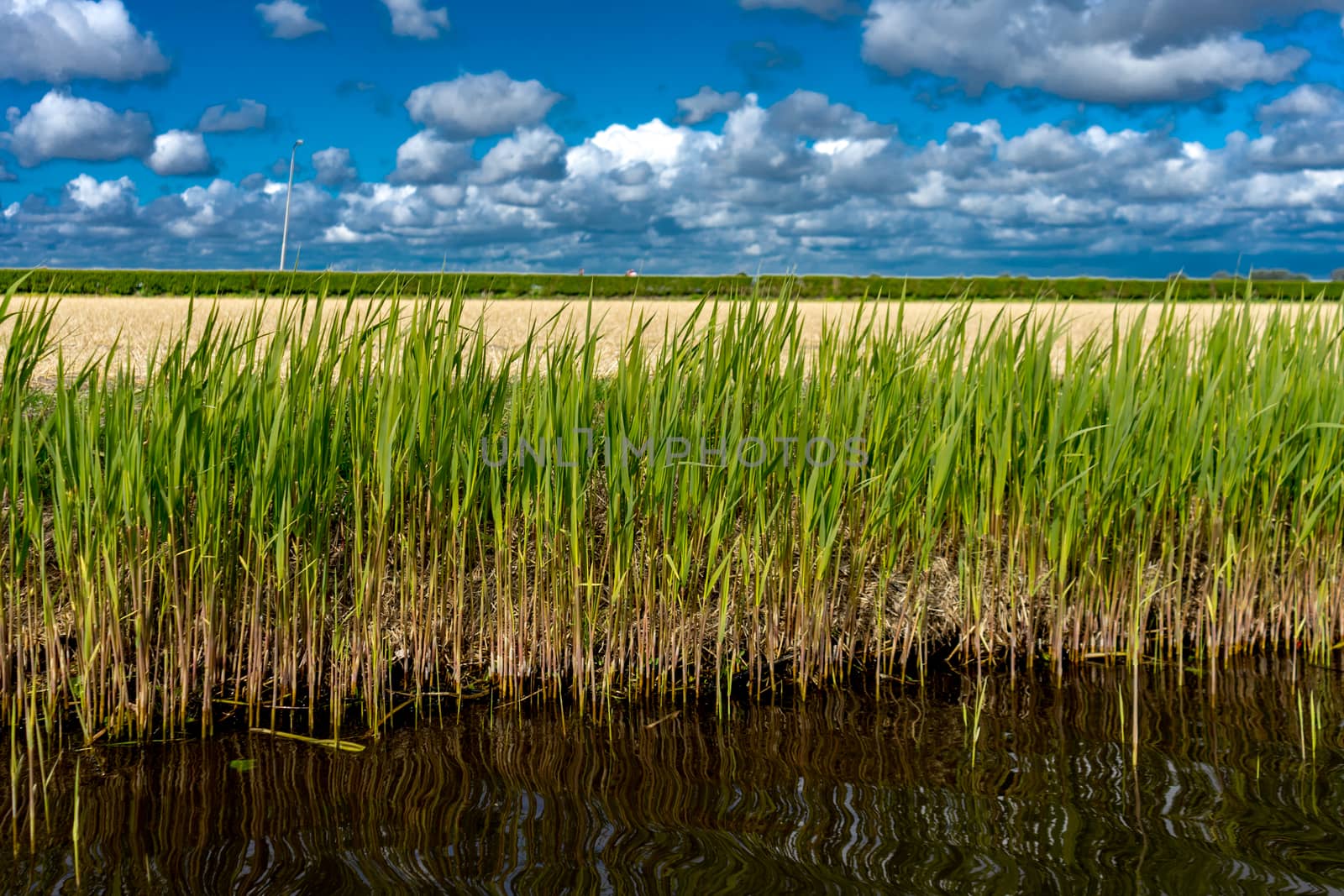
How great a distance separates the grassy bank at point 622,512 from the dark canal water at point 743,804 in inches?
9.6

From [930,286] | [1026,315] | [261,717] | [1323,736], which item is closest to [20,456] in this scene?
[261,717]

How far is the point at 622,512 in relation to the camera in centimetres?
326

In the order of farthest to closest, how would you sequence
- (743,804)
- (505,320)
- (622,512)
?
(505,320), (622,512), (743,804)

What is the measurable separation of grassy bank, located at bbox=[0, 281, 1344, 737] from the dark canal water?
245mm

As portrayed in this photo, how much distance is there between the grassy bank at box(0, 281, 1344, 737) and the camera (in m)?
2.93

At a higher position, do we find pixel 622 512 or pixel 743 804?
pixel 622 512

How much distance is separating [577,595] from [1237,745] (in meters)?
2.19

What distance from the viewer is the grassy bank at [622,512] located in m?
2.93

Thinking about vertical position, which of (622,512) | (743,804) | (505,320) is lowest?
(743,804)

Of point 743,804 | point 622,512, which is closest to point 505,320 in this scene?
point 622,512

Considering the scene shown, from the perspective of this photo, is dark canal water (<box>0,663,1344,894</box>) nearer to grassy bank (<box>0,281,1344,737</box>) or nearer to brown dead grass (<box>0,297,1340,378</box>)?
grassy bank (<box>0,281,1344,737</box>)

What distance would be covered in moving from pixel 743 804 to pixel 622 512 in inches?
41.5

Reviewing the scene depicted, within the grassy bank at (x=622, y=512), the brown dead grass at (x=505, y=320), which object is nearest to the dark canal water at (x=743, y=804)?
the grassy bank at (x=622, y=512)

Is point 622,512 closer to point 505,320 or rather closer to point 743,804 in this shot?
point 743,804
